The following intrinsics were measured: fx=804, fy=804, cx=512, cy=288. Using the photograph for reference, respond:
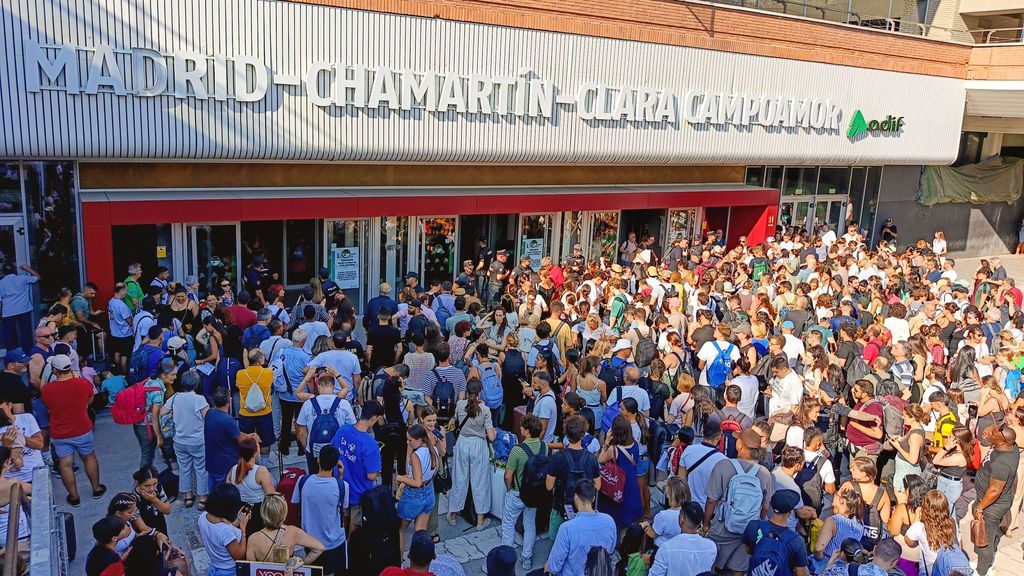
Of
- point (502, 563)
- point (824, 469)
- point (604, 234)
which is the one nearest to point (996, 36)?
point (604, 234)

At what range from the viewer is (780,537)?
5.95 metres

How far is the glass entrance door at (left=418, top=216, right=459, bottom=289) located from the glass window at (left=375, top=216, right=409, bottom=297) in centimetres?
39

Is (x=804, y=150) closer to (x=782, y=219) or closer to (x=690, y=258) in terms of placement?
(x=782, y=219)

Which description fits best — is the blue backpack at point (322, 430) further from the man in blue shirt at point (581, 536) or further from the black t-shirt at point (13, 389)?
the black t-shirt at point (13, 389)

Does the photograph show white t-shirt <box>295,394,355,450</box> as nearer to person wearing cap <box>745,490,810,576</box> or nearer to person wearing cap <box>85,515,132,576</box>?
person wearing cap <box>85,515,132,576</box>

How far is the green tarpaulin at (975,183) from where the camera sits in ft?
86.8

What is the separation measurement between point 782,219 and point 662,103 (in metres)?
7.95

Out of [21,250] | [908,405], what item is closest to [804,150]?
[908,405]

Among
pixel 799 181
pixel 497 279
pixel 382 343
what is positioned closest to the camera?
pixel 382 343

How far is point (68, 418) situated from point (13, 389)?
61cm

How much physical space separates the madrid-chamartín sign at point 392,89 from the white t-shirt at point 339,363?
621 centimetres

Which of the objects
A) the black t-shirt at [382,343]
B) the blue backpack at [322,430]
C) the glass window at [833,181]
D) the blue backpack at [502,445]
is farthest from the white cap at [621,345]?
the glass window at [833,181]

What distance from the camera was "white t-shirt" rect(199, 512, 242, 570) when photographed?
5.70 metres

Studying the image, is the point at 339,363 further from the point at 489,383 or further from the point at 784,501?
the point at 784,501
